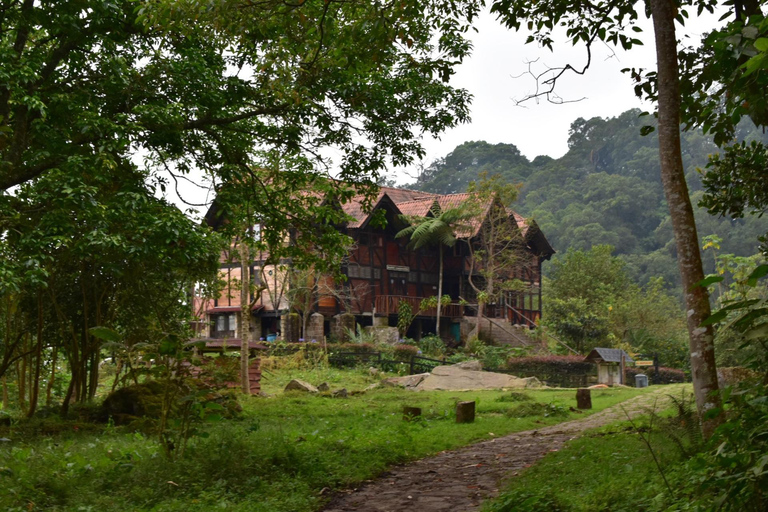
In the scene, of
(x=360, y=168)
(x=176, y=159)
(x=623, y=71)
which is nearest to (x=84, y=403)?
(x=176, y=159)

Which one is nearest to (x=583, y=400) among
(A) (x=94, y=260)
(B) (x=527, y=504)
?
(A) (x=94, y=260)

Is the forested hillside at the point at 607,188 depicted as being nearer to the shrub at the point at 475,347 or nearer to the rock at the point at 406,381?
the shrub at the point at 475,347

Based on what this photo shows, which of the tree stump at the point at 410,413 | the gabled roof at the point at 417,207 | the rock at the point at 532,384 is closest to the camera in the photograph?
the tree stump at the point at 410,413

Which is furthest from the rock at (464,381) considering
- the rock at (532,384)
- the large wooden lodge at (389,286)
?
the large wooden lodge at (389,286)

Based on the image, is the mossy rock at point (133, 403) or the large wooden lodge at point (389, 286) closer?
the mossy rock at point (133, 403)

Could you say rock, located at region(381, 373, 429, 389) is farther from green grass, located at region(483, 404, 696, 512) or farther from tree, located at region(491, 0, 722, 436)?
tree, located at region(491, 0, 722, 436)

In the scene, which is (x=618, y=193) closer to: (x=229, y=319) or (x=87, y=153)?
(x=229, y=319)

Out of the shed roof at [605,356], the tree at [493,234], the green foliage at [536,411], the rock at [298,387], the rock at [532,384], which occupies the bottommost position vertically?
the rock at [532,384]

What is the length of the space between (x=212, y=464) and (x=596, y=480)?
3.77 meters

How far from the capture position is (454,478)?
8531 mm

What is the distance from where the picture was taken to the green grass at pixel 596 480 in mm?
5879

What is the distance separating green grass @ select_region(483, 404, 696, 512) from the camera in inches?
231

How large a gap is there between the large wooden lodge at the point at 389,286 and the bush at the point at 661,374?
350 inches

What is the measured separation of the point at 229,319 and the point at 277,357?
12983mm
